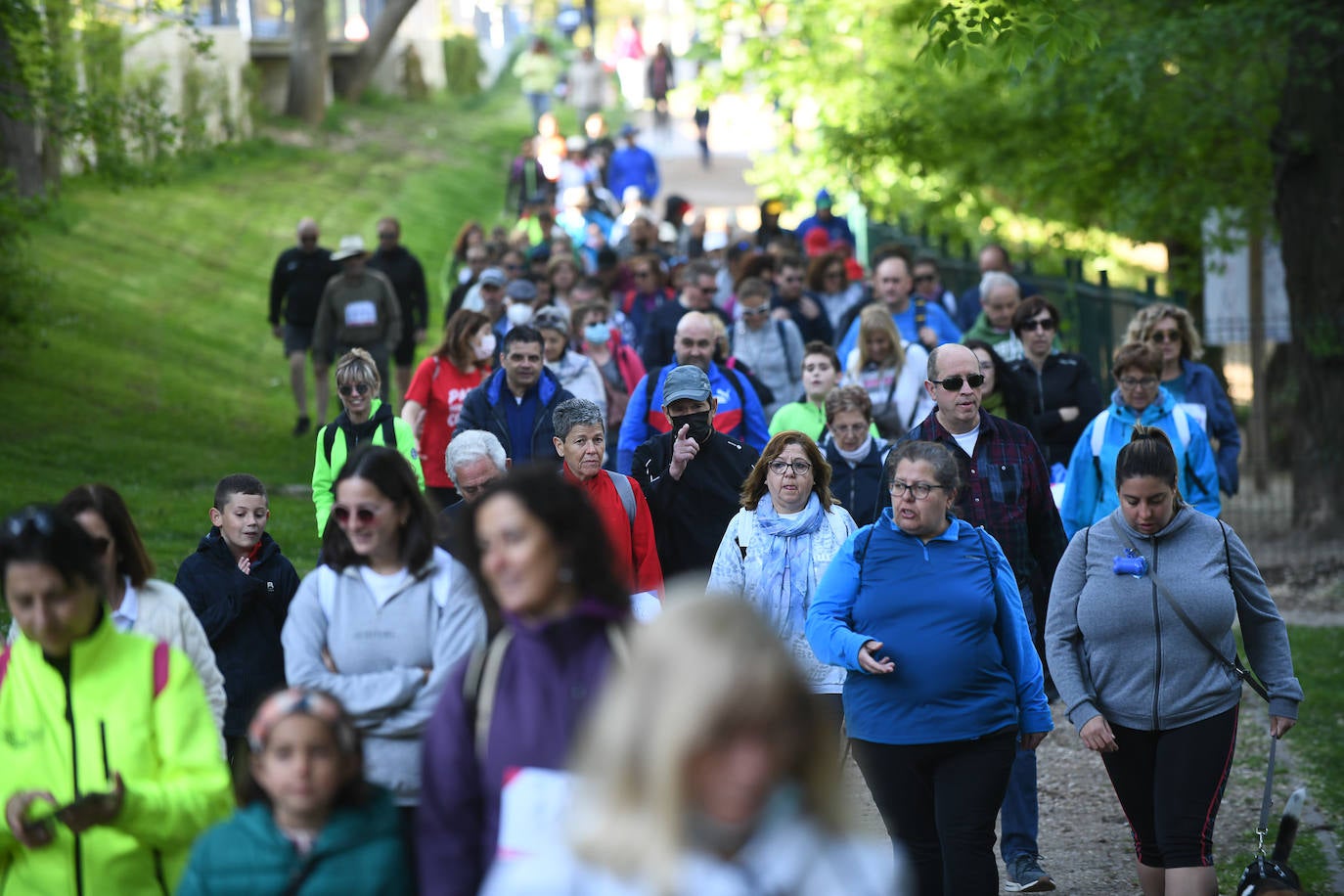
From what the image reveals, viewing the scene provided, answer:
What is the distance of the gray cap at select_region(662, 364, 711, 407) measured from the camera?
8.42m

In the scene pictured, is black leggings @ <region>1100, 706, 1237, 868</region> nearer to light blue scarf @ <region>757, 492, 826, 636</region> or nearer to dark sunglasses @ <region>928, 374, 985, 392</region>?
light blue scarf @ <region>757, 492, 826, 636</region>

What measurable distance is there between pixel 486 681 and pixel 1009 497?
405 centimetres

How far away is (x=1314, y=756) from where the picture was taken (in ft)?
31.3

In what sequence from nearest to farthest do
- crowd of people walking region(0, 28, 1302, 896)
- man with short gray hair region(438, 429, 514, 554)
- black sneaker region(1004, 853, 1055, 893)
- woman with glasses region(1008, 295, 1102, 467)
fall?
crowd of people walking region(0, 28, 1302, 896) → man with short gray hair region(438, 429, 514, 554) → black sneaker region(1004, 853, 1055, 893) → woman with glasses region(1008, 295, 1102, 467)

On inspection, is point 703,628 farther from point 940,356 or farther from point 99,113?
point 99,113

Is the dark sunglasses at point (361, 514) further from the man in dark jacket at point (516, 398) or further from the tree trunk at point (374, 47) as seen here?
the tree trunk at point (374, 47)

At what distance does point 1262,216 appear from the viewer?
53.7 ft

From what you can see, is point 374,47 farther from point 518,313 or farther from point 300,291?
point 518,313

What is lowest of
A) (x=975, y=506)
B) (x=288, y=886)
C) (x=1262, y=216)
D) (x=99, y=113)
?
(x=288, y=886)

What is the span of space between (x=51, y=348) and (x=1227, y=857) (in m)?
14.3

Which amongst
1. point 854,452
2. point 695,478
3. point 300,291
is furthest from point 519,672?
point 300,291

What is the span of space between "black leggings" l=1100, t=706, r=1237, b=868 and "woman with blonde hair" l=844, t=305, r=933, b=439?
14.2ft

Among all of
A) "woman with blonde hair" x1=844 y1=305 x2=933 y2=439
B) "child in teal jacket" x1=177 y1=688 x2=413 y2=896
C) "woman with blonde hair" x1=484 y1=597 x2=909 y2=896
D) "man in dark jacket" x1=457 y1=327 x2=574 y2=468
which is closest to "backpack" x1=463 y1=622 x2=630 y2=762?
"child in teal jacket" x1=177 y1=688 x2=413 y2=896

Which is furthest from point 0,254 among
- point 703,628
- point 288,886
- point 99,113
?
point 703,628
